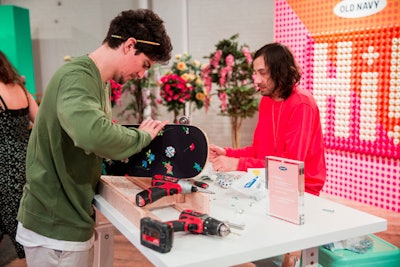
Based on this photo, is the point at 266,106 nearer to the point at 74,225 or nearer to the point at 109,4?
the point at 74,225

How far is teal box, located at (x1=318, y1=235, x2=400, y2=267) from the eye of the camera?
1.79m

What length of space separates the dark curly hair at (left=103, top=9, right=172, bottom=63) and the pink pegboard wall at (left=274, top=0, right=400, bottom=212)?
313 cm

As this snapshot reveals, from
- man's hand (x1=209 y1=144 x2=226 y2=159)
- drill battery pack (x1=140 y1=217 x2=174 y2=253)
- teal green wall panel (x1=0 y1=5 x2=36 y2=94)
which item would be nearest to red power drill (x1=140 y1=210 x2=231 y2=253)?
drill battery pack (x1=140 y1=217 x2=174 y2=253)

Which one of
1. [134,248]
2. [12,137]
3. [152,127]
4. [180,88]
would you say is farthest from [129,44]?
[180,88]

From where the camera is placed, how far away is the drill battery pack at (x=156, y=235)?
3.70 ft

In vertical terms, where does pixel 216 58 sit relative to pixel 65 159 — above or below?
above

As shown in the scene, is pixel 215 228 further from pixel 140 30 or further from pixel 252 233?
pixel 140 30

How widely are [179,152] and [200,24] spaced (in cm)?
461

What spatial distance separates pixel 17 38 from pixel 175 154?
14.4 ft

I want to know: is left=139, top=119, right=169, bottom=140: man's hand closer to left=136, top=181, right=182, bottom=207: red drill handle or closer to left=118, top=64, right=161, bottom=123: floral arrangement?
left=136, top=181, right=182, bottom=207: red drill handle

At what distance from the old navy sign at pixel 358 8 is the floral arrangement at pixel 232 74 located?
3.79ft

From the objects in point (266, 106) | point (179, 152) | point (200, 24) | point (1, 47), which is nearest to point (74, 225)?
point (179, 152)

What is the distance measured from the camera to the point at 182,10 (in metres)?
5.91

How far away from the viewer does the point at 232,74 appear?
5.02m
